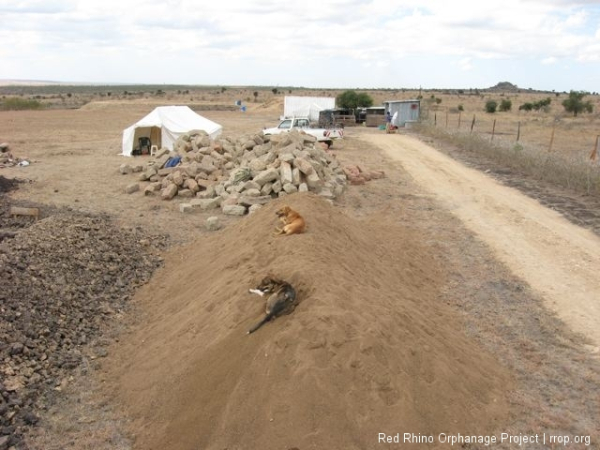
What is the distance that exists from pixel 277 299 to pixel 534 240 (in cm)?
700

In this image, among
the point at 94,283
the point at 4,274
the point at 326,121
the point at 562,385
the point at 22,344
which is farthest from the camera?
the point at 326,121

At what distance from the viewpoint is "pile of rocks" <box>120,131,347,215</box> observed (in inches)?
507

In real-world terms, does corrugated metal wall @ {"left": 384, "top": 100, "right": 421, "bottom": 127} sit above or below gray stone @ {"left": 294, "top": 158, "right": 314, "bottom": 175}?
above

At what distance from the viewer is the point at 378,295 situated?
6.11m

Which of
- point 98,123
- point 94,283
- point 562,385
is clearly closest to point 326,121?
point 98,123

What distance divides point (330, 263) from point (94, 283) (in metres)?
3.72

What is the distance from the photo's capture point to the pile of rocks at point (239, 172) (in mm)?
12867

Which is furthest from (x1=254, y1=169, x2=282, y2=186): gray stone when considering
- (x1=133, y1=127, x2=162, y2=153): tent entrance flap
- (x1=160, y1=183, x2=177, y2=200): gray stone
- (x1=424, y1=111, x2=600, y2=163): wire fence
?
(x1=133, y1=127, x2=162, y2=153): tent entrance flap

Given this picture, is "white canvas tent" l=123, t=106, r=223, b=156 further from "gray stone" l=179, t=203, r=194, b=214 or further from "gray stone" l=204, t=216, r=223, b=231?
"gray stone" l=204, t=216, r=223, b=231

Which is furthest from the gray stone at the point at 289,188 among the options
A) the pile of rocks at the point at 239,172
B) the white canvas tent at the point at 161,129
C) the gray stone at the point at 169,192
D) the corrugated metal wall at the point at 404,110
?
the corrugated metal wall at the point at 404,110

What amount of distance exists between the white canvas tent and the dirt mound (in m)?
17.4

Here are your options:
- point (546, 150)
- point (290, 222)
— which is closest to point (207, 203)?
point (290, 222)

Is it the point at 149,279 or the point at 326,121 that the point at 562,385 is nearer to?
the point at 149,279

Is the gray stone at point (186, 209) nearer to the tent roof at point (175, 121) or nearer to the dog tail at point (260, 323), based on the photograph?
the dog tail at point (260, 323)
